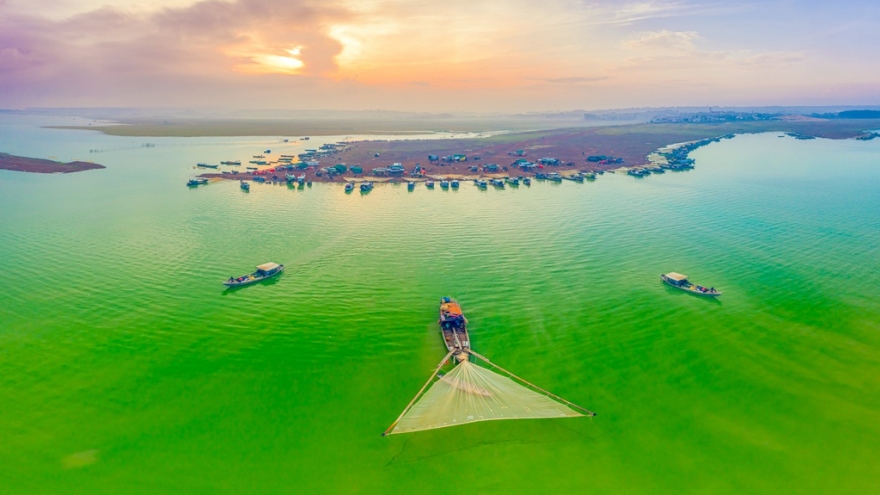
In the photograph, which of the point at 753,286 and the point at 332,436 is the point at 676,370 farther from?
the point at 332,436

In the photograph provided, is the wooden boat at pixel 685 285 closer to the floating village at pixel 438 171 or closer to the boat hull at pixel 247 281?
the boat hull at pixel 247 281

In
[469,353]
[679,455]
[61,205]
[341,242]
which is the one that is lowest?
[679,455]

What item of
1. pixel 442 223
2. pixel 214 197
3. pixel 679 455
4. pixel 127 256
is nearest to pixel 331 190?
pixel 214 197

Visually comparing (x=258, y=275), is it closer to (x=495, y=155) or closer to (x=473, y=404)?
(x=473, y=404)

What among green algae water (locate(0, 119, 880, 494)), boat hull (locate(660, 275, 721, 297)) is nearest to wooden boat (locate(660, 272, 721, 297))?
boat hull (locate(660, 275, 721, 297))

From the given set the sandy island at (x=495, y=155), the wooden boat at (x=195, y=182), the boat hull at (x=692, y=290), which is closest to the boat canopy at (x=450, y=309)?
the boat hull at (x=692, y=290)

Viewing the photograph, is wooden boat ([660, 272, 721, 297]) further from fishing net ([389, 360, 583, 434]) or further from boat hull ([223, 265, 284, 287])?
boat hull ([223, 265, 284, 287])
